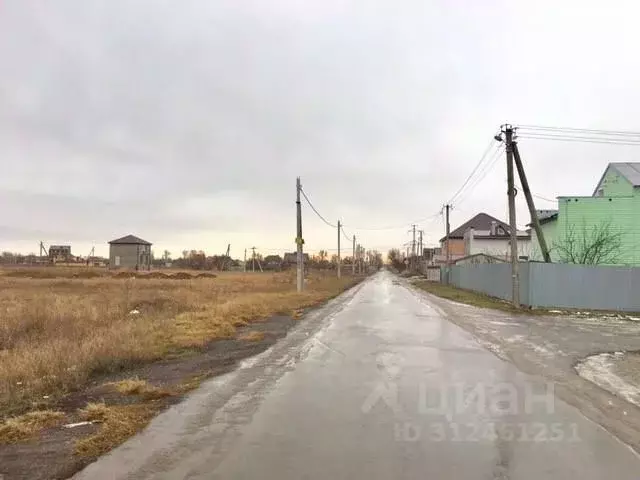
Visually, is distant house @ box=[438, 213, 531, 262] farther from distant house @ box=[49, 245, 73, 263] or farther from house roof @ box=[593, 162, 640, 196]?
distant house @ box=[49, 245, 73, 263]

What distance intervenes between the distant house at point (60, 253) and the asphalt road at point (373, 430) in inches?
4933

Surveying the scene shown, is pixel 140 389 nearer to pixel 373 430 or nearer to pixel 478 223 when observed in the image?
pixel 373 430

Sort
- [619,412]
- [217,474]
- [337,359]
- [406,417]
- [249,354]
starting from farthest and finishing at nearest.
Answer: [249,354] < [337,359] < [619,412] < [406,417] < [217,474]

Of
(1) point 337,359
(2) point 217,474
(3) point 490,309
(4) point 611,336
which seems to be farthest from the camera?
(3) point 490,309

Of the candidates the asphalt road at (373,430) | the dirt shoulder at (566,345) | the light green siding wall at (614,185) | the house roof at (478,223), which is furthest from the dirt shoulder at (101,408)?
the house roof at (478,223)

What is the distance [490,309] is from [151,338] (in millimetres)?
17712

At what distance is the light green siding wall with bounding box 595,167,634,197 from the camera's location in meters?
40.1

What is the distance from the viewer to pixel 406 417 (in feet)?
22.6

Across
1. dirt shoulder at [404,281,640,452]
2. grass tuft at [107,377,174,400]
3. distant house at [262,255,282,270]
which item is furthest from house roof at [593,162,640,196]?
distant house at [262,255,282,270]

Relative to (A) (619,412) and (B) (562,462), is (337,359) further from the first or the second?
(B) (562,462)

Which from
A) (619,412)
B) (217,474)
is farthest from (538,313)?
(217,474)

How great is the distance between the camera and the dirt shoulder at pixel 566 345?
7.36 metres

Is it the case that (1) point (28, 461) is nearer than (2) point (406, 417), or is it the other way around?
(1) point (28, 461)

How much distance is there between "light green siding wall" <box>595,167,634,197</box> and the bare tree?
2895 mm
